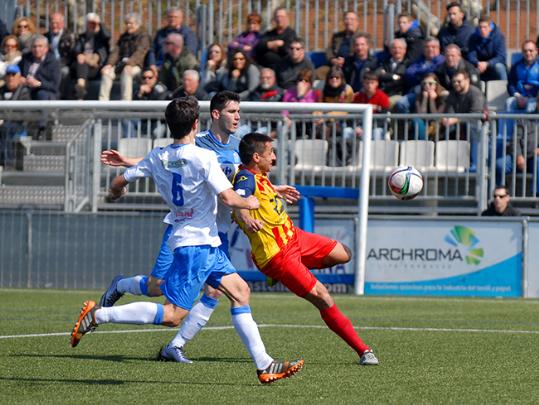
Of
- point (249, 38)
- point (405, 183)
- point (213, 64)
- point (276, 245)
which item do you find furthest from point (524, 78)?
point (276, 245)

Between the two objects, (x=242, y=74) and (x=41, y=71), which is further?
(x=41, y=71)

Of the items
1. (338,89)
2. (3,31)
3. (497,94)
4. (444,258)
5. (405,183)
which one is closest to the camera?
(405,183)

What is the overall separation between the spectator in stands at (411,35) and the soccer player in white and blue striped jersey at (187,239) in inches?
492

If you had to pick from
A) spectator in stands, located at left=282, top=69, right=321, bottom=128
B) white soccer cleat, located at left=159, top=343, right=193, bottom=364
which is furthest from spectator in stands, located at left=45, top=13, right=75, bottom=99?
white soccer cleat, located at left=159, top=343, right=193, bottom=364

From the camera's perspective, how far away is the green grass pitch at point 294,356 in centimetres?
762

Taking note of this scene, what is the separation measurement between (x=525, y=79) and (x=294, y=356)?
1080 cm

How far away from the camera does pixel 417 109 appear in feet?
63.4

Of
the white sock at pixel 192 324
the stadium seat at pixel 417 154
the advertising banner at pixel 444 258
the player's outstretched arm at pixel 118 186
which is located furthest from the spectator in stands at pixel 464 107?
the player's outstretched arm at pixel 118 186

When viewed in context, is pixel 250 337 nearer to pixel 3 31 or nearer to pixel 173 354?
pixel 173 354

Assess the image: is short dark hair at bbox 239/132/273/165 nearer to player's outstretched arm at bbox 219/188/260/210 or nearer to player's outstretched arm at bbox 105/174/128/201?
player's outstretched arm at bbox 105/174/128/201

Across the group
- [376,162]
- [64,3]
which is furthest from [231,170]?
[64,3]

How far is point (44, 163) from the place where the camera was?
19.3 m

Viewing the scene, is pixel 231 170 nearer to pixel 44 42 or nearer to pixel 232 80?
pixel 232 80

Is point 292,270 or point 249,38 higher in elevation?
point 249,38
